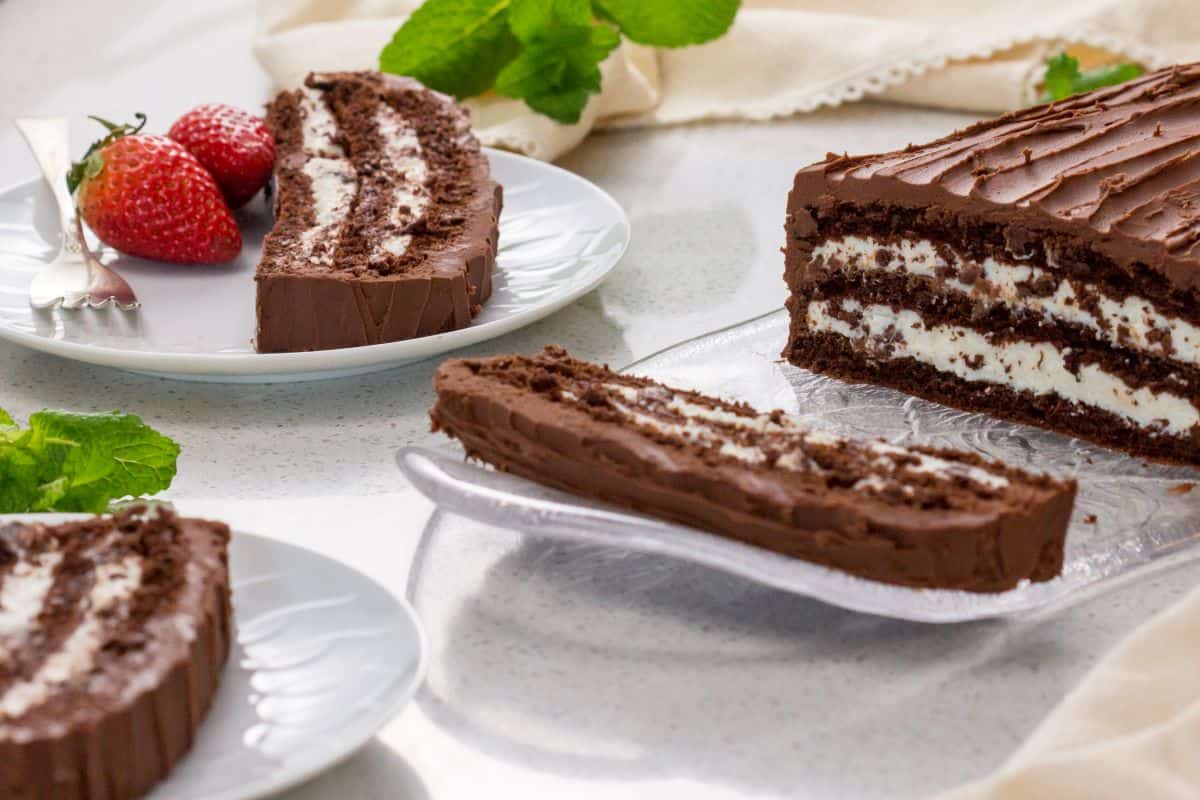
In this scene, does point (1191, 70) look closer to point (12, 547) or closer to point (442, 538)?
point (442, 538)

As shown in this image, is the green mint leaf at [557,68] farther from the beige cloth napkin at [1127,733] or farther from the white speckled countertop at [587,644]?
the beige cloth napkin at [1127,733]

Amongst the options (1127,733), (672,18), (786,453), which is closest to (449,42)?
(672,18)

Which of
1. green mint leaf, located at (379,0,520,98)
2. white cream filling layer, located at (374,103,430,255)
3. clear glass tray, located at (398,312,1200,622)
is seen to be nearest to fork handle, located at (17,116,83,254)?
white cream filling layer, located at (374,103,430,255)

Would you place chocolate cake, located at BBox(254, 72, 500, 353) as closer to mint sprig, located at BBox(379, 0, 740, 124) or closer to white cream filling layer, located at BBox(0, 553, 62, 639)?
mint sprig, located at BBox(379, 0, 740, 124)

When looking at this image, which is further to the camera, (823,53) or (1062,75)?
(823,53)

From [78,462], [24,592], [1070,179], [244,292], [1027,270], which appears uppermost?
[1070,179]

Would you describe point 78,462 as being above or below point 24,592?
below

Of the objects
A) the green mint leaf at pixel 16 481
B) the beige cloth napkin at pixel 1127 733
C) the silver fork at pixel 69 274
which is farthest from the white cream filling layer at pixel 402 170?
the beige cloth napkin at pixel 1127 733

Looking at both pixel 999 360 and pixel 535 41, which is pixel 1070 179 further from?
pixel 535 41
